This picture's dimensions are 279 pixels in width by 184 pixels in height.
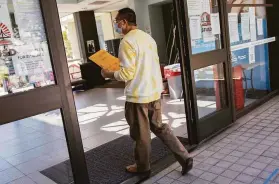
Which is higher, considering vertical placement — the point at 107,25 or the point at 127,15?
the point at 107,25

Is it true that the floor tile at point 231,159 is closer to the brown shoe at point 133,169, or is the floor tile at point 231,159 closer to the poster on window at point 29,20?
the brown shoe at point 133,169

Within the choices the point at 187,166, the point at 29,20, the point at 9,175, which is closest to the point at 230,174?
the point at 187,166

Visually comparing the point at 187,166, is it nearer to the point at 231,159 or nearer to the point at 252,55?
the point at 231,159

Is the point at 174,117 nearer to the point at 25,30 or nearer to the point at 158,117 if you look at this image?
the point at 158,117

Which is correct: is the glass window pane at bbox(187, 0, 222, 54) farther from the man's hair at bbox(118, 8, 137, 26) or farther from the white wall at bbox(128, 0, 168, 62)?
the white wall at bbox(128, 0, 168, 62)

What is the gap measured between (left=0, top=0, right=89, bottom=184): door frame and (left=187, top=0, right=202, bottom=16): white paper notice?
156cm

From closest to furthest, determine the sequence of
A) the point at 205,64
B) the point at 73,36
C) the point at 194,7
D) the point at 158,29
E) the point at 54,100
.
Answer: the point at 54,100 < the point at 194,7 < the point at 205,64 < the point at 158,29 < the point at 73,36

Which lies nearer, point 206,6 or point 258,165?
point 258,165

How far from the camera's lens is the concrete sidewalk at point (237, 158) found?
236 cm

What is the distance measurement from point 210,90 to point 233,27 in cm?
94

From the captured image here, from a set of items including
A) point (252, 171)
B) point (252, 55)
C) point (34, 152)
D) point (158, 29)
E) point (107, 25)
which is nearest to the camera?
point (252, 171)

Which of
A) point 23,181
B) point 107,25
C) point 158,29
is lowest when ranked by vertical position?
point 23,181

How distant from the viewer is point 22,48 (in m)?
1.81

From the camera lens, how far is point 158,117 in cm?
248
